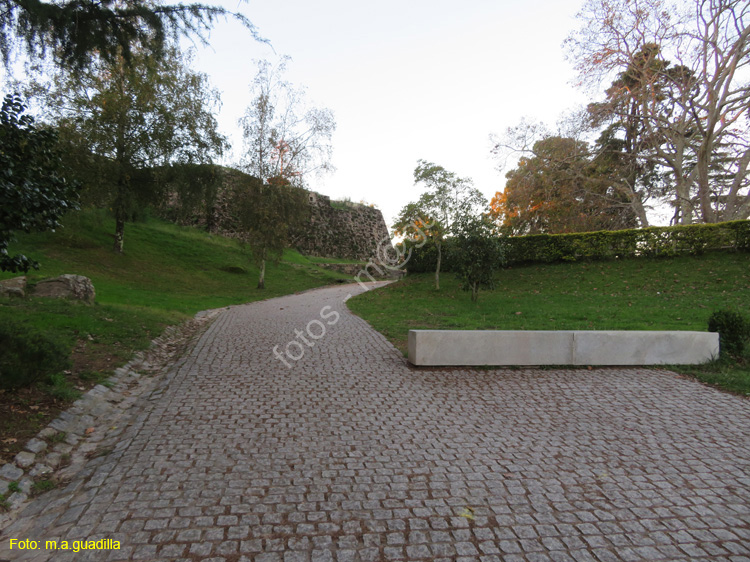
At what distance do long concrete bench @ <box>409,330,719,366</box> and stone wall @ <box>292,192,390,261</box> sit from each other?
32.0 m

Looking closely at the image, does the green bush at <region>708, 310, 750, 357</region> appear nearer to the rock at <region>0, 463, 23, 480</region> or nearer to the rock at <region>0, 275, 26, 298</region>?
the rock at <region>0, 463, 23, 480</region>

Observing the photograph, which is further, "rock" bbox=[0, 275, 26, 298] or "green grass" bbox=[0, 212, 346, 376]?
"rock" bbox=[0, 275, 26, 298]

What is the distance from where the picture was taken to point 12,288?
27.8 feet

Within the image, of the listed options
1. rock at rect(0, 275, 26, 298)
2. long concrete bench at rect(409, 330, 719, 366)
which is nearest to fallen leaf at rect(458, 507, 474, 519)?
long concrete bench at rect(409, 330, 719, 366)

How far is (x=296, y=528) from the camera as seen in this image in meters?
2.54

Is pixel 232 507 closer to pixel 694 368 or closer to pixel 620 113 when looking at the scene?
Answer: pixel 694 368

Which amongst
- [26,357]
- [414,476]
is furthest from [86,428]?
[414,476]

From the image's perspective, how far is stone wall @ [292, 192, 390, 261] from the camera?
130ft

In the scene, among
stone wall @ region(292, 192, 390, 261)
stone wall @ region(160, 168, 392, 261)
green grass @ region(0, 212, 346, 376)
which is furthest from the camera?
stone wall @ region(292, 192, 390, 261)

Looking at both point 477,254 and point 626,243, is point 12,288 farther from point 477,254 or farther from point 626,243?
point 626,243

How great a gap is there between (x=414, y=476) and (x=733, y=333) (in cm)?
677

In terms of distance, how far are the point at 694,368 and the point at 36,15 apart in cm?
972

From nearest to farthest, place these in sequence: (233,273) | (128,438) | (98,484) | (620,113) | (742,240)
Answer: (98,484) → (128,438) → (742,240) → (620,113) → (233,273)

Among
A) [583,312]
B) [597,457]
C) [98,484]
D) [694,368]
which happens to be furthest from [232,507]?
[583,312]
